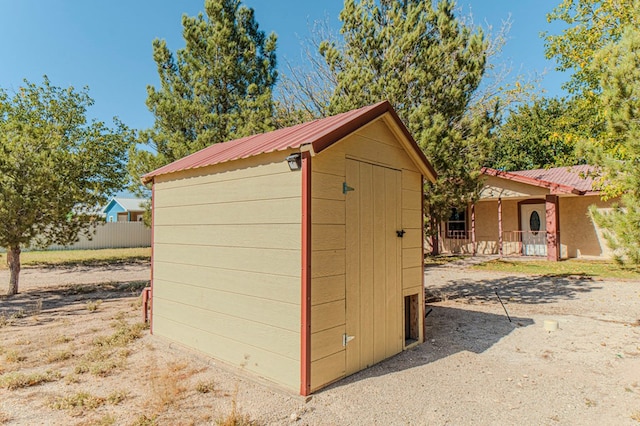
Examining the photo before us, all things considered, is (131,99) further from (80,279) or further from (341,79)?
(341,79)

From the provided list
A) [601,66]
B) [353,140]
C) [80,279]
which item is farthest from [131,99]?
[601,66]

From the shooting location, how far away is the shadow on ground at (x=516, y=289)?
8344 millimetres

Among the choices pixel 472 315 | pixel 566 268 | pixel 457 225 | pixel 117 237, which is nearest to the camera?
pixel 472 315

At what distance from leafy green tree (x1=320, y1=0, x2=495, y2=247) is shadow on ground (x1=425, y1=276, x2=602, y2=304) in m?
2.52

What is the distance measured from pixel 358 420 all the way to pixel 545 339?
148 inches

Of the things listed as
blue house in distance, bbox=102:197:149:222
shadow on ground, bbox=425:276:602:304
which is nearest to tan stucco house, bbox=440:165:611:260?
shadow on ground, bbox=425:276:602:304

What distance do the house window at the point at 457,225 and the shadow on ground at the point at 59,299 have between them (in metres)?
14.1

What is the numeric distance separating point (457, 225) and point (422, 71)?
39.7 feet

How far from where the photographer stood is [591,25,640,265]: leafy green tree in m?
5.32

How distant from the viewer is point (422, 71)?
767cm

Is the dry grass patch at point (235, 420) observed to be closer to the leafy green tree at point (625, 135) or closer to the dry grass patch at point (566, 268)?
the leafy green tree at point (625, 135)

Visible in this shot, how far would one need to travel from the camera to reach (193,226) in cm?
495

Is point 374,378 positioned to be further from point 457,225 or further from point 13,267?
point 457,225

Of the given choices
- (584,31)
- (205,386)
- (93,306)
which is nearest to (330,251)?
(205,386)
